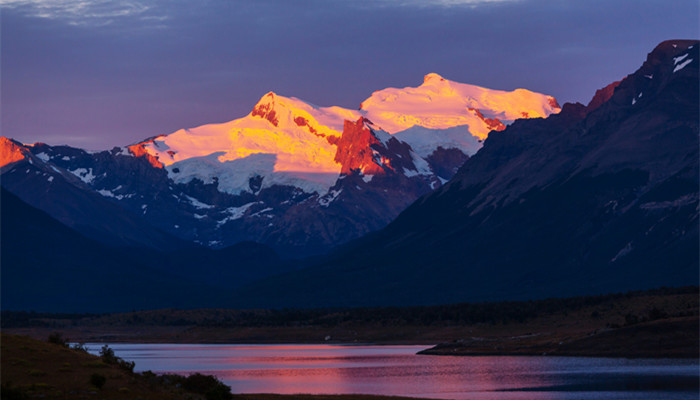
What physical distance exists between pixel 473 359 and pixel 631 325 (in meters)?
22.4

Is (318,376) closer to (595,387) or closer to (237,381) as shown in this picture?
(237,381)

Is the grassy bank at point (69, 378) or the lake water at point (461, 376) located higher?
the grassy bank at point (69, 378)

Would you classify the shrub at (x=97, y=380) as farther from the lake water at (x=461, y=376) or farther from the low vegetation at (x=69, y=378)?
the lake water at (x=461, y=376)

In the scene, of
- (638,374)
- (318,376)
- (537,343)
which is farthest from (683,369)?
(537,343)

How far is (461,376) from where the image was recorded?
414 ft

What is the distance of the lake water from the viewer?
103 metres

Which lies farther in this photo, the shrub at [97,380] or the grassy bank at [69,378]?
the shrub at [97,380]

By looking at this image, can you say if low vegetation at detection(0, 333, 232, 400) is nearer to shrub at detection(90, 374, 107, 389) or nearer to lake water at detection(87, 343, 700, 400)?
shrub at detection(90, 374, 107, 389)

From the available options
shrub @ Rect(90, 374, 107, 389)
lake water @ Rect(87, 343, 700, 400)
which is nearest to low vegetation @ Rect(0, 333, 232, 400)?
shrub @ Rect(90, 374, 107, 389)

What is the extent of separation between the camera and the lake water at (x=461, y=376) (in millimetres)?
103375

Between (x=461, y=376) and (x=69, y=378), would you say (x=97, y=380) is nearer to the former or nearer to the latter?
(x=69, y=378)

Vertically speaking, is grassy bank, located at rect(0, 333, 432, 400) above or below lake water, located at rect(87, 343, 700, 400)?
above

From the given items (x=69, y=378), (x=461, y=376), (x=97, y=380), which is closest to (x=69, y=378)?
(x=69, y=378)

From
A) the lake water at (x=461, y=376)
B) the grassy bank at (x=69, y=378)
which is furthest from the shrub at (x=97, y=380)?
the lake water at (x=461, y=376)
